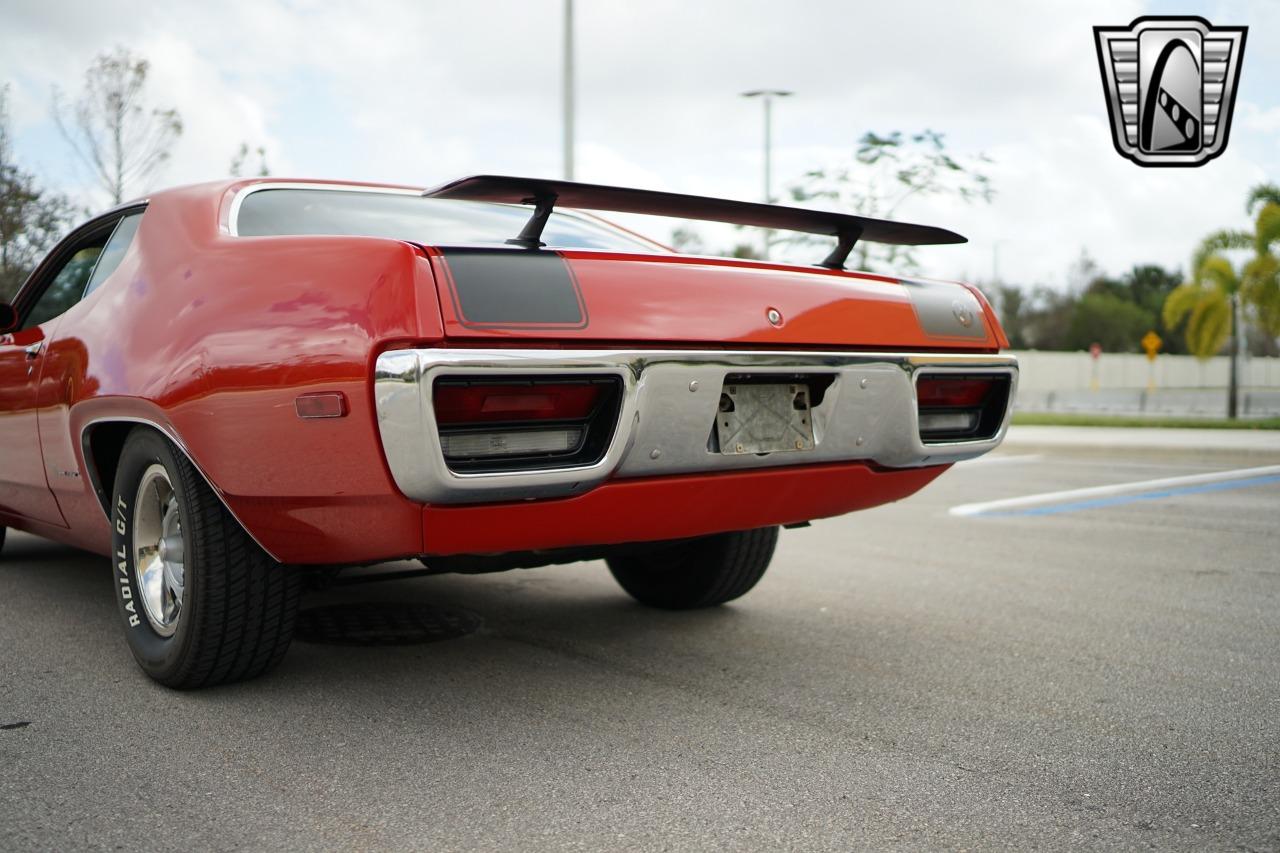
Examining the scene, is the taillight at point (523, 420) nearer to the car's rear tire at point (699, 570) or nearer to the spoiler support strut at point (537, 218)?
the spoiler support strut at point (537, 218)

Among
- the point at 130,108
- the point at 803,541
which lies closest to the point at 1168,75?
the point at 803,541

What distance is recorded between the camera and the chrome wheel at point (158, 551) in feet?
10.3

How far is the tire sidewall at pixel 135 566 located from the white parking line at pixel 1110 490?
17.4 ft

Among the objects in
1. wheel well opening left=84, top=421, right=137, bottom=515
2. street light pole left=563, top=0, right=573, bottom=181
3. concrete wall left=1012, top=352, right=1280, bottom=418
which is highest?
street light pole left=563, top=0, right=573, bottom=181

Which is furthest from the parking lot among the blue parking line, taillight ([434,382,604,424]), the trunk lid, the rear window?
the blue parking line

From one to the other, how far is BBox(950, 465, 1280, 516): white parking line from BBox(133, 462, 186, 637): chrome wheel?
5.29 meters

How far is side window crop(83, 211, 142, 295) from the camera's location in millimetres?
3545

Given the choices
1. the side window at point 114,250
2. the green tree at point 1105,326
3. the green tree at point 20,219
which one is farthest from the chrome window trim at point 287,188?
the green tree at point 1105,326

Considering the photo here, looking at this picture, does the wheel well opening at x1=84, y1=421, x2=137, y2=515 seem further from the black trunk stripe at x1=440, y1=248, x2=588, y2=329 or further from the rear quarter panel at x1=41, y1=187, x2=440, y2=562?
the black trunk stripe at x1=440, y1=248, x2=588, y2=329

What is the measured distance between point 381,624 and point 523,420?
1.62 m

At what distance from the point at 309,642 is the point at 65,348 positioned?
120 cm

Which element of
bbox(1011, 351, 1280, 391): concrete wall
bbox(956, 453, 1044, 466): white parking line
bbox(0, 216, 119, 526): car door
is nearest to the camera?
bbox(0, 216, 119, 526): car door

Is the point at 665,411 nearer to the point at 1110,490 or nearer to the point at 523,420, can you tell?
the point at 523,420

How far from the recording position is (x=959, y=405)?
3.50m
